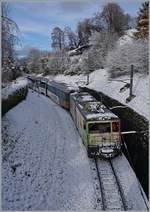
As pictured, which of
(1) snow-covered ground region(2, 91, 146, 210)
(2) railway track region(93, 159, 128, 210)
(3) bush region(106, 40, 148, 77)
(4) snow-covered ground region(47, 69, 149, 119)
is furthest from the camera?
(3) bush region(106, 40, 148, 77)

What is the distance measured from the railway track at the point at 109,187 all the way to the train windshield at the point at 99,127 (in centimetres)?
123

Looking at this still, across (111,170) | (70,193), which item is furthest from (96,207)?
(111,170)

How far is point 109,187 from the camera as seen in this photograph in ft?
36.4

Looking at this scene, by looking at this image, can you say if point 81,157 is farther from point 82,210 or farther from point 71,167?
point 82,210

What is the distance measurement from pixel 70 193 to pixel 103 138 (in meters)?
3.68

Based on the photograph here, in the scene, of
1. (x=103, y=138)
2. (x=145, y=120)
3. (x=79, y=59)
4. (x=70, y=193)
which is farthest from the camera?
(x=79, y=59)

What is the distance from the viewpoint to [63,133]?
1847 cm

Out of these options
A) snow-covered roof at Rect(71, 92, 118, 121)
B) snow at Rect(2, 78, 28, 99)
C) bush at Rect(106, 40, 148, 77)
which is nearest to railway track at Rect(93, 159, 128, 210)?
snow-covered roof at Rect(71, 92, 118, 121)

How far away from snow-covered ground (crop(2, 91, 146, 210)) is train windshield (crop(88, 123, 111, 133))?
3.98 ft

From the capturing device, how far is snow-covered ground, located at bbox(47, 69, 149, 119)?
70.6 ft

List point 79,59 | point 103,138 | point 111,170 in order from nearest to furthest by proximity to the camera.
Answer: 1. point 111,170
2. point 103,138
3. point 79,59

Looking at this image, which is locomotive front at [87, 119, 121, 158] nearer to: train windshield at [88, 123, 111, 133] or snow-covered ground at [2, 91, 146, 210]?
train windshield at [88, 123, 111, 133]

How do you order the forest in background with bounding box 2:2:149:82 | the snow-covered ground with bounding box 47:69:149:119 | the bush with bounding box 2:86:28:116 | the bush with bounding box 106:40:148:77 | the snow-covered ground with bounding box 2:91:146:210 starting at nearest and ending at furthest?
the snow-covered ground with bounding box 2:91:146:210
the forest in background with bounding box 2:2:149:82
the bush with bounding box 2:86:28:116
the snow-covered ground with bounding box 47:69:149:119
the bush with bounding box 106:40:148:77

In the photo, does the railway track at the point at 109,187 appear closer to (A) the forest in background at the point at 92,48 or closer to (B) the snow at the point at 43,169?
(B) the snow at the point at 43,169
